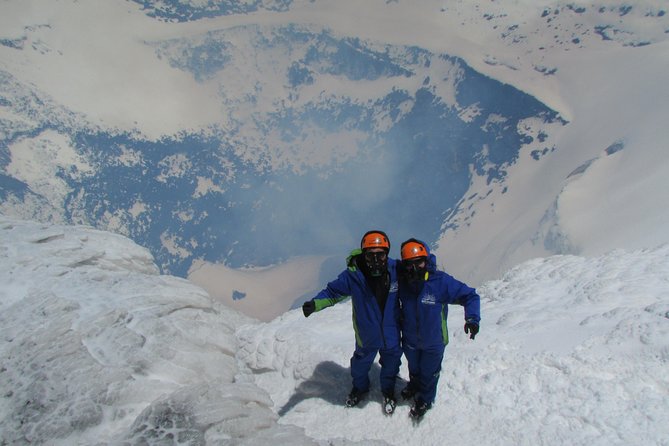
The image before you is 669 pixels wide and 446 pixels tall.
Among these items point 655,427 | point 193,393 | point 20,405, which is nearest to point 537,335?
point 655,427

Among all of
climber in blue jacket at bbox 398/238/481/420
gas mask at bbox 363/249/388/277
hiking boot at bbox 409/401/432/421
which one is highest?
gas mask at bbox 363/249/388/277

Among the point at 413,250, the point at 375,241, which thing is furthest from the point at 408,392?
the point at 375,241

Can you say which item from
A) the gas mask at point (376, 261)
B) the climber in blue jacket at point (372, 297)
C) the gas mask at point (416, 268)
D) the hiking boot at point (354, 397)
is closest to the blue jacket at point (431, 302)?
the gas mask at point (416, 268)

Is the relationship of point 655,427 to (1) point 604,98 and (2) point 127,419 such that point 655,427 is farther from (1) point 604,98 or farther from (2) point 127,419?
(1) point 604,98

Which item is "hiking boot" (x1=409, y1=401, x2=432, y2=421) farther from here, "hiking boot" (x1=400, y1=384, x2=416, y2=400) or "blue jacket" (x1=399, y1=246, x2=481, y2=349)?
"blue jacket" (x1=399, y1=246, x2=481, y2=349)

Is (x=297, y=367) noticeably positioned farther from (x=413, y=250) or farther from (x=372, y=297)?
(x=413, y=250)

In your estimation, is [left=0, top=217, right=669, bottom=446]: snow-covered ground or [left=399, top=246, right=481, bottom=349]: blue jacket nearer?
[left=399, top=246, right=481, bottom=349]: blue jacket

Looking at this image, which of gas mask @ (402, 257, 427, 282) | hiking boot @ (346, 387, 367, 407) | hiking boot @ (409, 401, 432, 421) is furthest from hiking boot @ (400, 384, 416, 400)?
gas mask @ (402, 257, 427, 282)
